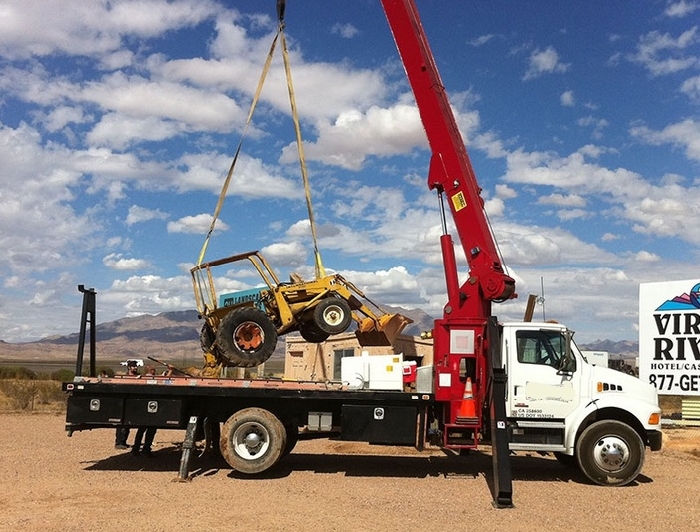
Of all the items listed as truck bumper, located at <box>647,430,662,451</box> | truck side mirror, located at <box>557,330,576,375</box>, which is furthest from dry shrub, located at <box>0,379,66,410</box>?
truck bumper, located at <box>647,430,662,451</box>

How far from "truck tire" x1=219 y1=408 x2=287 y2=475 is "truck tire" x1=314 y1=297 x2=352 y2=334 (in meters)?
2.99

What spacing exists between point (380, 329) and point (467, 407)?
3881 mm

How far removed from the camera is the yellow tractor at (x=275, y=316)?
13.5 meters

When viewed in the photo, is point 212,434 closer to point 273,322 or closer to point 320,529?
point 273,322

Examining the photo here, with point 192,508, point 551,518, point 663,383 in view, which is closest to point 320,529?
point 192,508

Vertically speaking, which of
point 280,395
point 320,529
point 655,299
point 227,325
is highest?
point 655,299

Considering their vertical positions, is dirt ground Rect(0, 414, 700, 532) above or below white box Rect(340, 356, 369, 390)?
below

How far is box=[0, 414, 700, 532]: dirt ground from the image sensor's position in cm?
834

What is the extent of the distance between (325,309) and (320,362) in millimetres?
13240

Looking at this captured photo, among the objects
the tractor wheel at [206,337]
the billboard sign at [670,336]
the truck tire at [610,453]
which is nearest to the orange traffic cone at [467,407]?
the truck tire at [610,453]

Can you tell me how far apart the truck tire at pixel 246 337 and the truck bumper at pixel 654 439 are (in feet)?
21.0

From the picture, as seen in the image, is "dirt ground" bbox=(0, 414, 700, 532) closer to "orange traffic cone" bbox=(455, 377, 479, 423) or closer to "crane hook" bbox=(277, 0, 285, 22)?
"orange traffic cone" bbox=(455, 377, 479, 423)

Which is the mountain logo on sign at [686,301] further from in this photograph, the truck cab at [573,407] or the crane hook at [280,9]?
the crane hook at [280,9]

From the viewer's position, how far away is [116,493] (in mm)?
9727
